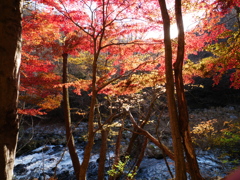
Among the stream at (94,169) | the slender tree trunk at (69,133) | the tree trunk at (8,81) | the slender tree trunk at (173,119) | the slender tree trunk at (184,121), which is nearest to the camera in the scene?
the tree trunk at (8,81)

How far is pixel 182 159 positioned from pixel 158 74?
7.47 feet

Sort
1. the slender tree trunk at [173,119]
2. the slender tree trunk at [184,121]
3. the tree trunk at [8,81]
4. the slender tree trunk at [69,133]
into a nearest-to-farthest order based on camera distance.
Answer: the tree trunk at [8,81] < the slender tree trunk at [173,119] < the slender tree trunk at [184,121] < the slender tree trunk at [69,133]

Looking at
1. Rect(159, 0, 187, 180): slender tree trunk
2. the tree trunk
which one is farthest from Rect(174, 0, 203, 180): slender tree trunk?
the tree trunk

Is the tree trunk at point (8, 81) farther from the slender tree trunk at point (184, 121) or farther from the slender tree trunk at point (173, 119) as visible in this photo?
the slender tree trunk at point (184, 121)

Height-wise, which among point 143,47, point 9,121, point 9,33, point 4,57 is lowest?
point 9,121

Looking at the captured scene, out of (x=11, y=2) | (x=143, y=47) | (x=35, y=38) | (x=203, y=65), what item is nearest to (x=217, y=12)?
(x=203, y=65)

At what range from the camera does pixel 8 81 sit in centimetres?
100

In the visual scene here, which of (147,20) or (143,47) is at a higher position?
(147,20)

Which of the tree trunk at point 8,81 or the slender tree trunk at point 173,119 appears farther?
the slender tree trunk at point 173,119

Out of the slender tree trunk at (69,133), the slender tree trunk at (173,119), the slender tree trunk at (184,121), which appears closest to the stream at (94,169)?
the slender tree trunk at (69,133)

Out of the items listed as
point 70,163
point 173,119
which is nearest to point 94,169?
point 70,163

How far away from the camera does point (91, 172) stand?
721 cm

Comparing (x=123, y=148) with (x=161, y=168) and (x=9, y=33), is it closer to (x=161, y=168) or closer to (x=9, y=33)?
(x=161, y=168)

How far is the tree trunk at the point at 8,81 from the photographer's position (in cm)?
97
